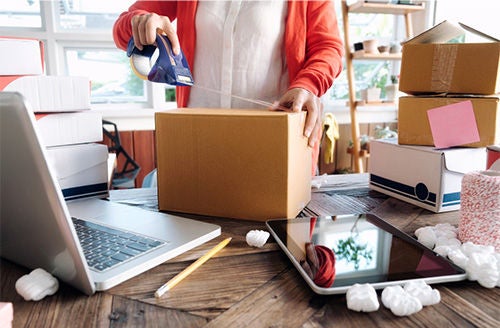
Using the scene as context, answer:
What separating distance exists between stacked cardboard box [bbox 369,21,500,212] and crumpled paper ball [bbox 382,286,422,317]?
441 mm

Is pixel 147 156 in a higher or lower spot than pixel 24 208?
lower

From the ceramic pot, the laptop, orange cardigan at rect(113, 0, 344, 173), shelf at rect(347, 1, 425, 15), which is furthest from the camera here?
the ceramic pot

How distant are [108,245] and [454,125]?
2.43 feet

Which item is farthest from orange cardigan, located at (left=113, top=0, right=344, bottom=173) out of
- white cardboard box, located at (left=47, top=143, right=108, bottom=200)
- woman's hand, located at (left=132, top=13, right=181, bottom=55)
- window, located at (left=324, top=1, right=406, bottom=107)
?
window, located at (left=324, top=1, right=406, bottom=107)

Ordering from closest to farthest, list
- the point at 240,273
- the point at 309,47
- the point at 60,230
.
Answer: the point at 60,230
the point at 240,273
the point at 309,47

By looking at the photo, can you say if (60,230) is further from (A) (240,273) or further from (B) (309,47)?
(B) (309,47)

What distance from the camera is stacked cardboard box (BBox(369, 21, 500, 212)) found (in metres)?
0.84

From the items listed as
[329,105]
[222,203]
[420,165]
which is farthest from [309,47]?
[329,105]

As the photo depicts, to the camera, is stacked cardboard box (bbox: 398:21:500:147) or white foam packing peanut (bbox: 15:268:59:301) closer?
white foam packing peanut (bbox: 15:268:59:301)

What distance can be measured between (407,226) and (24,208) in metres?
0.62

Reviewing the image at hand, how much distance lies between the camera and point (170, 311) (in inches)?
17.4

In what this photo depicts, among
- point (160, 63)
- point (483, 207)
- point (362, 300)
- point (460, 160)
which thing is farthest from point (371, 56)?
point (362, 300)

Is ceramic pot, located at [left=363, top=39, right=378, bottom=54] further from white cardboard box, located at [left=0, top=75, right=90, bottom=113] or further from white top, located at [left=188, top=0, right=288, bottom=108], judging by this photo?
white cardboard box, located at [left=0, top=75, right=90, bottom=113]

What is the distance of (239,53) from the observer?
1134 mm
